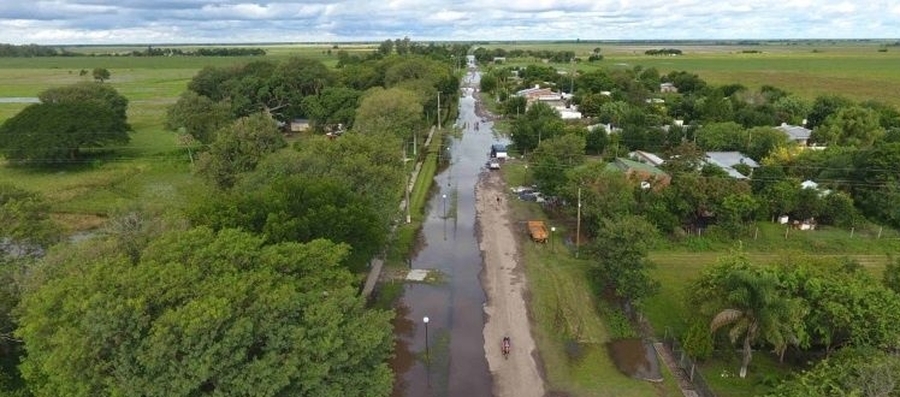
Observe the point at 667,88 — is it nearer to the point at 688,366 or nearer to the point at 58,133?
the point at 58,133

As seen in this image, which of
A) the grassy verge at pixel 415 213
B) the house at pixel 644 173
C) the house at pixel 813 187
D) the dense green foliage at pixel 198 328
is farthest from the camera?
the house at pixel 644 173

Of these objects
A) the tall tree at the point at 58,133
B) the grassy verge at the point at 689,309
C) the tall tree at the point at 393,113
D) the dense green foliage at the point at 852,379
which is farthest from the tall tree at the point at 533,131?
the dense green foliage at the point at 852,379

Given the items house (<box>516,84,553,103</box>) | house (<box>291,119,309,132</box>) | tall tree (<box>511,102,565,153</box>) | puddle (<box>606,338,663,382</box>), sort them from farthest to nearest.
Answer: house (<box>516,84,553,103</box>)
house (<box>291,119,309,132</box>)
tall tree (<box>511,102,565,153</box>)
puddle (<box>606,338,663,382</box>)

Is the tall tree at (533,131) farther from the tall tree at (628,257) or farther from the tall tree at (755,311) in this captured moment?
the tall tree at (755,311)

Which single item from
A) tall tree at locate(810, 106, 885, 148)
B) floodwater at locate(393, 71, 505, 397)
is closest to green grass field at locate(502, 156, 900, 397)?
floodwater at locate(393, 71, 505, 397)

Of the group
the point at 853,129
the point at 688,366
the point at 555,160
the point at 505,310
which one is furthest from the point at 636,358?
the point at 853,129

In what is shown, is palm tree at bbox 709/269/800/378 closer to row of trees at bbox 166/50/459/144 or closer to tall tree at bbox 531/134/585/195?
tall tree at bbox 531/134/585/195
